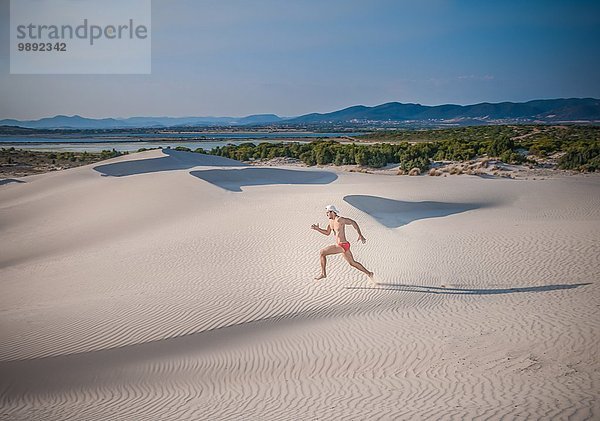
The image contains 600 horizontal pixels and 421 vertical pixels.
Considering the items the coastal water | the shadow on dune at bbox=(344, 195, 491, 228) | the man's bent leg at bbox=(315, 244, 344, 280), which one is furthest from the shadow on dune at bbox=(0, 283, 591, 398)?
the coastal water

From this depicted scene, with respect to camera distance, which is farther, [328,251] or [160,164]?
[160,164]

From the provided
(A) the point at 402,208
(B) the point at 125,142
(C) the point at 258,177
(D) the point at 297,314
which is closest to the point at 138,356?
(D) the point at 297,314

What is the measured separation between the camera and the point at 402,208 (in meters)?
17.6

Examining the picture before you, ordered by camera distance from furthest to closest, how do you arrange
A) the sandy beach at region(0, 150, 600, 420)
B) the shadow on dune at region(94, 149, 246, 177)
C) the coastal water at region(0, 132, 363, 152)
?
the coastal water at region(0, 132, 363, 152)
the shadow on dune at region(94, 149, 246, 177)
the sandy beach at region(0, 150, 600, 420)

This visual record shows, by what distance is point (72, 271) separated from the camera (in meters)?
11.2

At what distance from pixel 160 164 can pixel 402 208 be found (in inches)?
602

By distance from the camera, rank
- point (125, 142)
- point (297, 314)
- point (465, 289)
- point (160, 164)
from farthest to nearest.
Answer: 1. point (125, 142)
2. point (160, 164)
3. point (465, 289)
4. point (297, 314)

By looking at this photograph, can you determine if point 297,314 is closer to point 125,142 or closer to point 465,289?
point 465,289

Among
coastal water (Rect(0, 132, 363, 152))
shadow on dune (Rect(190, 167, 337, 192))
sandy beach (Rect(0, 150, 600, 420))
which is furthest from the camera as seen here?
coastal water (Rect(0, 132, 363, 152))

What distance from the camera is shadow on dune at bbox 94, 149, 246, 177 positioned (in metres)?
25.1

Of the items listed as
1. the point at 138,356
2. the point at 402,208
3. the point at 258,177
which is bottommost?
the point at 138,356

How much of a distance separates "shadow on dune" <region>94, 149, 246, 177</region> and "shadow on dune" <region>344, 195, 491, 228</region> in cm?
1244

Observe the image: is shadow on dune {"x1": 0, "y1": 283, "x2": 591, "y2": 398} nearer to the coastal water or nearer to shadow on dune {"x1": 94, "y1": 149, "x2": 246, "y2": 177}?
shadow on dune {"x1": 94, "y1": 149, "x2": 246, "y2": 177}

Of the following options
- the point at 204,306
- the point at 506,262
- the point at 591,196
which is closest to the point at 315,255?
the point at 204,306
